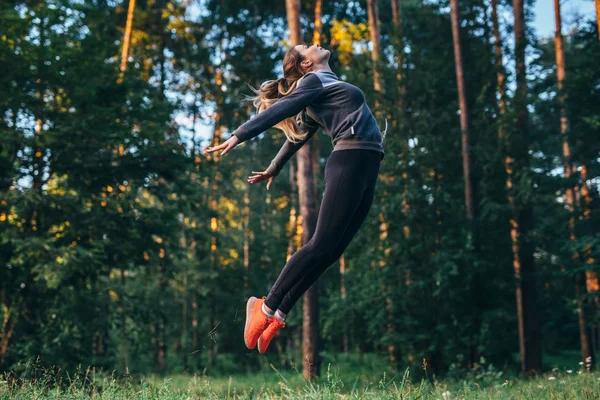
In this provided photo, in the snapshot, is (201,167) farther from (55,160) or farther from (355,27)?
(355,27)

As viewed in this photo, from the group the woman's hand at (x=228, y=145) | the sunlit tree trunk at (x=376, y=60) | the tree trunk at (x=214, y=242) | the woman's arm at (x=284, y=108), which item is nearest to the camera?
the woman's hand at (x=228, y=145)

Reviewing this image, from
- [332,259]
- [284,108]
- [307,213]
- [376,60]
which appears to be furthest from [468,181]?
[284,108]

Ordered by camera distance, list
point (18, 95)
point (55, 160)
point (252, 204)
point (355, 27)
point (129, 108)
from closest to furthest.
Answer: point (18, 95), point (55, 160), point (129, 108), point (355, 27), point (252, 204)

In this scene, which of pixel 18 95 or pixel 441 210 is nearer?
pixel 18 95

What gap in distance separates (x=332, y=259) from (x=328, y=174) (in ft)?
1.78

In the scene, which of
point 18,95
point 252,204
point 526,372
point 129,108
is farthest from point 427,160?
point 252,204

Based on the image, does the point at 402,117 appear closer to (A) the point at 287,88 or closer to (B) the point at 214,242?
(B) the point at 214,242

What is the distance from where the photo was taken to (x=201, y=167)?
12.8 meters

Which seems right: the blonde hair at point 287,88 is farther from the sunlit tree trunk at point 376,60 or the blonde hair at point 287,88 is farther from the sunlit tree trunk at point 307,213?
the sunlit tree trunk at point 376,60

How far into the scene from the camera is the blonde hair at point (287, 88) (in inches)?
154

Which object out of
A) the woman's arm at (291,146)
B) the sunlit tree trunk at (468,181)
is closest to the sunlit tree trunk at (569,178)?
the sunlit tree trunk at (468,181)

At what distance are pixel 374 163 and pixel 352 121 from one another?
30 cm

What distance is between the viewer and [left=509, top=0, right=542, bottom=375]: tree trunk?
1346 cm

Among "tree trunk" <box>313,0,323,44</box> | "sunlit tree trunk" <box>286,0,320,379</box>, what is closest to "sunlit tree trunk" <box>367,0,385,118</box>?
"tree trunk" <box>313,0,323,44</box>
